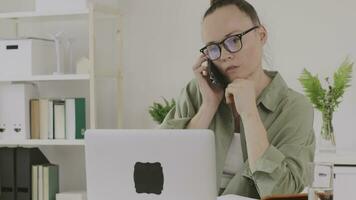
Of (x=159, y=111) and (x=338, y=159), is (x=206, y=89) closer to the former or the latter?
(x=338, y=159)

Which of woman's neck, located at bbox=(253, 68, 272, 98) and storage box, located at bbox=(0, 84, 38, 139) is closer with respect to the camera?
woman's neck, located at bbox=(253, 68, 272, 98)

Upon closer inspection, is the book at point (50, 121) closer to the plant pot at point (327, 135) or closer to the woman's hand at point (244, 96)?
the plant pot at point (327, 135)

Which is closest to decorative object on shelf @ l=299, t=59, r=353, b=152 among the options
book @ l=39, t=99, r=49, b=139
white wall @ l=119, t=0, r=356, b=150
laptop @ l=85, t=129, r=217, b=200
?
white wall @ l=119, t=0, r=356, b=150

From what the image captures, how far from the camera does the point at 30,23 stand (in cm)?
446

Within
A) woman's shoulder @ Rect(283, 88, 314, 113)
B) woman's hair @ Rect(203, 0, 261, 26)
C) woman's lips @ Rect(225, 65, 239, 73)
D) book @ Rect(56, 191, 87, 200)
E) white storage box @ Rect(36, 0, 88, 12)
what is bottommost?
book @ Rect(56, 191, 87, 200)

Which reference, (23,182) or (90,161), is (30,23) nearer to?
(23,182)

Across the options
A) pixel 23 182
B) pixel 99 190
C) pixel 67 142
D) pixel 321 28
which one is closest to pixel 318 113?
pixel 321 28

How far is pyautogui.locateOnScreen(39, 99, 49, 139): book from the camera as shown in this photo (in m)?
4.10

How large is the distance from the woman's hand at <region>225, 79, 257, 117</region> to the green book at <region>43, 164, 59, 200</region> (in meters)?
2.27

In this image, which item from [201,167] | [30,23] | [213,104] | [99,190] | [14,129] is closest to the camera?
[201,167]

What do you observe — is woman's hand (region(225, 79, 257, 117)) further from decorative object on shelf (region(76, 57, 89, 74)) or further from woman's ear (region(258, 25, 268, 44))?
decorative object on shelf (region(76, 57, 89, 74))

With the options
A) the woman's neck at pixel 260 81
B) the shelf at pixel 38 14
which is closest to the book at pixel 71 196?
the shelf at pixel 38 14

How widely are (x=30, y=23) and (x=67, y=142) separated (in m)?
0.95

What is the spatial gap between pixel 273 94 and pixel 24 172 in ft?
7.94
